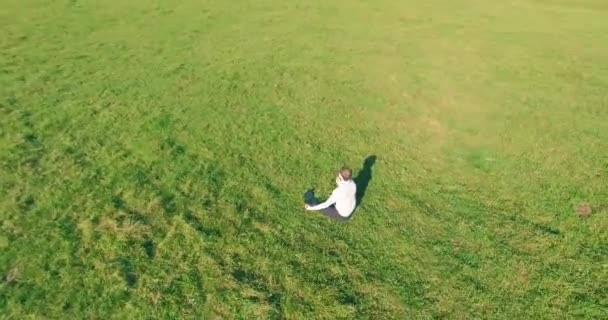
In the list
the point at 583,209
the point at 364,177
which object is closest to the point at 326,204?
the point at 364,177

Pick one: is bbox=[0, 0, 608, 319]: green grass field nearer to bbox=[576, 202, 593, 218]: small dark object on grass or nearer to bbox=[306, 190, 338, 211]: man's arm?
bbox=[576, 202, 593, 218]: small dark object on grass

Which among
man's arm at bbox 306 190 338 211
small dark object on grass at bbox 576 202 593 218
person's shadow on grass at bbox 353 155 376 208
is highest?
man's arm at bbox 306 190 338 211

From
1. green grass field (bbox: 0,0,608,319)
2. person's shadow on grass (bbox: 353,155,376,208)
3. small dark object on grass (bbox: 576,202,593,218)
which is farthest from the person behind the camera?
person's shadow on grass (bbox: 353,155,376,208)

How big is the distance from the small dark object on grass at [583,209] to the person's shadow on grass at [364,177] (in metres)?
4.99

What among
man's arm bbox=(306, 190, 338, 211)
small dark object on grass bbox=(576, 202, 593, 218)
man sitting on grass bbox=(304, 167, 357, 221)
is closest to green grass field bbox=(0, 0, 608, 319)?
small dark object on grass bbox=(576, 202, 593, 218)

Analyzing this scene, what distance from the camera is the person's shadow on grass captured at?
12.0 m

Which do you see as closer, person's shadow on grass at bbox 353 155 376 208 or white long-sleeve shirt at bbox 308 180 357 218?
white long-sleeve shirt at bbox 308 180 357 218

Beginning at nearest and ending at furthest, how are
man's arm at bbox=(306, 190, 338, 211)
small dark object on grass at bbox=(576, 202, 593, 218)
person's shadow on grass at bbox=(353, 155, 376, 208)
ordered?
man's arm at bbox=(306, 190, 338, 211) < small dark object on grass at bbox=(576, 202, 593, 218) < person's shadow on grass at bbox=(353, 155, 376, 208)

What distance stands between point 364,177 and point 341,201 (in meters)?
2.23

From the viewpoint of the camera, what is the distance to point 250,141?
13.4 m

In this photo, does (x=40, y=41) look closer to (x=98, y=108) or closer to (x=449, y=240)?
(x=98, y=108)

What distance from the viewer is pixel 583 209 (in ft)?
39.2

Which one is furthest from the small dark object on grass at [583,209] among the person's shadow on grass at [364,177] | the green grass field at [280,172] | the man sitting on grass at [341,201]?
the man sitting on grass at [341,201]

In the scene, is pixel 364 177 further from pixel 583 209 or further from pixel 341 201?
pixel 583 209
